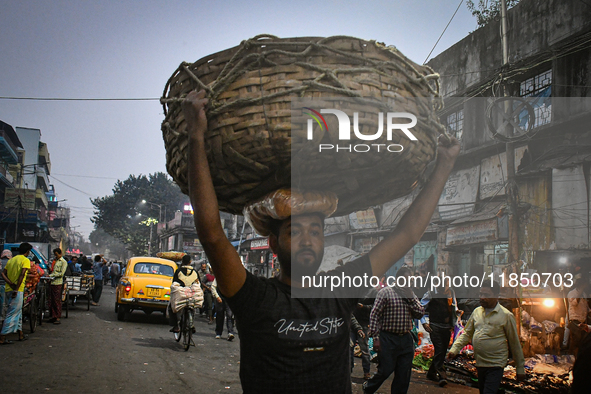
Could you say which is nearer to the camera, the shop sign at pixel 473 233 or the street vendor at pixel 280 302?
the street vendor at pixel 280 302

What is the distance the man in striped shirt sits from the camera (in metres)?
5.33

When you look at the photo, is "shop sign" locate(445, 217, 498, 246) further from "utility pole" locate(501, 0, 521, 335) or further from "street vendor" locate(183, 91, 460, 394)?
"street vendor" locate(183, 91, 460, 394)

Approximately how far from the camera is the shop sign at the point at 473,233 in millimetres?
13578

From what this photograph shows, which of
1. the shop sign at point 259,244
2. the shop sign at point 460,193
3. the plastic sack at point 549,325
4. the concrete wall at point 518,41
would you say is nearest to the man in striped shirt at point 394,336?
the plastic sack at point 549,325

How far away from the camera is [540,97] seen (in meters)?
13.8

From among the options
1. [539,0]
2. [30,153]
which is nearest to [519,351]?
[539,0]

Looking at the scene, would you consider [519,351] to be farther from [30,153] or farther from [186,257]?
[30,153]

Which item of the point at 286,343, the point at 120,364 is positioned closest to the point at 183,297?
the point at 120,364

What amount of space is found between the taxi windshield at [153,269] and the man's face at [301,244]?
38.7ft

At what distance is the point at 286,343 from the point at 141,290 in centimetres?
1113

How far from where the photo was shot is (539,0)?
44.8ft

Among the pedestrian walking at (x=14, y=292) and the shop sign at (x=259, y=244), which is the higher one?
the shop sign at (x=259, y=244)

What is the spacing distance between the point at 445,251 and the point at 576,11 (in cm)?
798

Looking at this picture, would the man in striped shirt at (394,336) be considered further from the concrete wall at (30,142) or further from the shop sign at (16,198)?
the concrete wall at (30,142)
